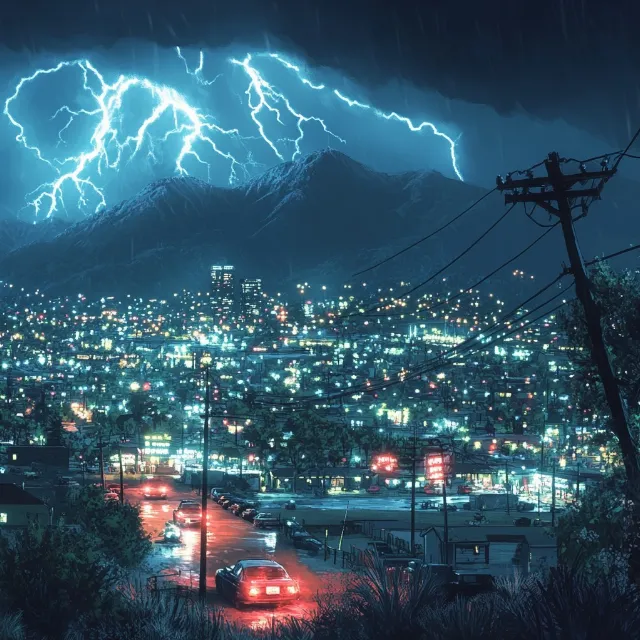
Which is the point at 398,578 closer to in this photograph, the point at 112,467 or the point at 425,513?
the point at 425,513

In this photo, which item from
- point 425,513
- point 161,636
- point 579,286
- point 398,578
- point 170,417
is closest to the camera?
point 161,636

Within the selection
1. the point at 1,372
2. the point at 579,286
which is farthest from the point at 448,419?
the point at 579,286

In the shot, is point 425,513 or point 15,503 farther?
point 425,513

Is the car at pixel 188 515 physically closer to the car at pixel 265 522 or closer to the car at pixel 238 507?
the car at pixel 265 522

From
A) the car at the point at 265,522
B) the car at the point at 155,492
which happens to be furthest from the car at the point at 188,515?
the car at the point at 155,492

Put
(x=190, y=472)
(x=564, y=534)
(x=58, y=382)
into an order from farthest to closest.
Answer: (x=58, y=382) < (x=190, y=472) < (x=564, y=534)

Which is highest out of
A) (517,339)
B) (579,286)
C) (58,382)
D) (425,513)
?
(517,339)

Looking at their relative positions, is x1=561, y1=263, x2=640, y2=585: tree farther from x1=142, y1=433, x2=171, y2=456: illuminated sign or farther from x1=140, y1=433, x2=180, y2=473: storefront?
x1=142, y1=433, x2=171, y2=456: illuminated sign
